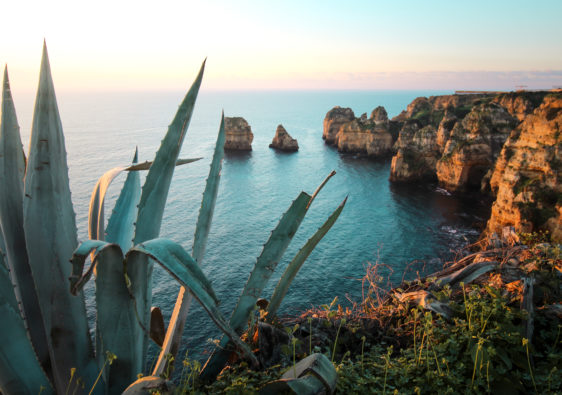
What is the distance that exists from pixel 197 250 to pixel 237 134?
7271cm

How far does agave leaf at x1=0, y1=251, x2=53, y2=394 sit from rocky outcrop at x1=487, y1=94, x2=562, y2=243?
3147 centimetres

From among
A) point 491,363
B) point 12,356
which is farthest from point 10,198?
point 491,363

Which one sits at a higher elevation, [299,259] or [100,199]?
[100,199]

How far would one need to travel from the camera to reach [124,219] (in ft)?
12.3

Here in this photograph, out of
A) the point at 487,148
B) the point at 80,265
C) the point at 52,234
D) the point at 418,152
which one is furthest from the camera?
the point at 418,152

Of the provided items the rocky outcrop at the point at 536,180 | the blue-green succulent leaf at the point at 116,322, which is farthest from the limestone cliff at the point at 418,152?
the blue-green succulent leaf at the point at 116,322

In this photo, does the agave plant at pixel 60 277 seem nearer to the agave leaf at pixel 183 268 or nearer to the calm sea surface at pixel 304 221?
the agave leaf at pixel 183 268

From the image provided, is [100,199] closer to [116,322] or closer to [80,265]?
[116,322]

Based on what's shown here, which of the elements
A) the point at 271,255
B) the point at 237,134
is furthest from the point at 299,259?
the point at 237,134

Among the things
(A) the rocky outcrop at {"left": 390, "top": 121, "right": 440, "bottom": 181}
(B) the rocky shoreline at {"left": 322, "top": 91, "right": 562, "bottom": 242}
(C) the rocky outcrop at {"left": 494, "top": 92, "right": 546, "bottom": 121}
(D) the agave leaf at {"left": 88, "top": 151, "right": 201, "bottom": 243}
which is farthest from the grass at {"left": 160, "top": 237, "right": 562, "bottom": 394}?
(C) the rocky outcrop at {"left": 494, "top": 92, "right": 546, "bottom": 121}

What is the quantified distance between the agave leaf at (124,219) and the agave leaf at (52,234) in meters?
0.76

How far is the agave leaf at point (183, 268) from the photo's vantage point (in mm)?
2010

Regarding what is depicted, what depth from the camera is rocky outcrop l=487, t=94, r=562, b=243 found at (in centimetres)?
2794

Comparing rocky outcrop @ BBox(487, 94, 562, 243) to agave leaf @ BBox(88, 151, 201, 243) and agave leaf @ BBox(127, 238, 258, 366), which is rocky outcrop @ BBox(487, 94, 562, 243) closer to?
agave leaf @ BBox(88, 151, 201, 243)
